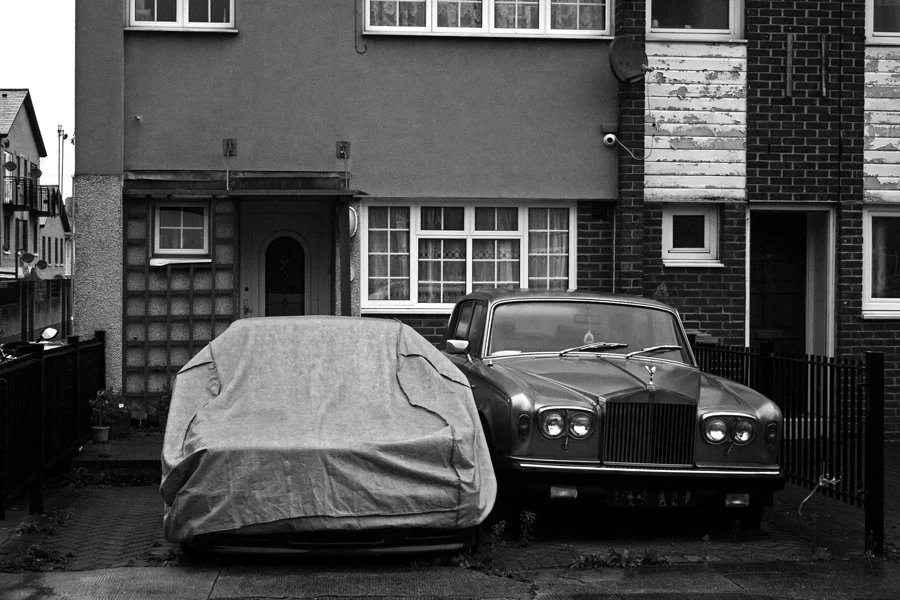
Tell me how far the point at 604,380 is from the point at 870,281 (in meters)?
7.20

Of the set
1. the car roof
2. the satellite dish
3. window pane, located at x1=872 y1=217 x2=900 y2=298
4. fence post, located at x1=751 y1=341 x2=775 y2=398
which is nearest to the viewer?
fence post, located at x1=751 y1=341 x2=775 y2=398

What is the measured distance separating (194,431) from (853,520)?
5.00 meters

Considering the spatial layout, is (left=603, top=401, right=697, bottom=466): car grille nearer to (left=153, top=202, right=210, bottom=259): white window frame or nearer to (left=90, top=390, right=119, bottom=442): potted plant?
(left=90, top=390, right=119, bottom=442): potted plant

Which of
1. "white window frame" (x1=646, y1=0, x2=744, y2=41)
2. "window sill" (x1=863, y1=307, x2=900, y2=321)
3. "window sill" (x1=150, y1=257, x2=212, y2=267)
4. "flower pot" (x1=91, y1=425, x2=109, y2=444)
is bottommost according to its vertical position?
"flower pot" (x1=91, y1=425, x2=109, y2=444)

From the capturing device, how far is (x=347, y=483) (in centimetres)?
641

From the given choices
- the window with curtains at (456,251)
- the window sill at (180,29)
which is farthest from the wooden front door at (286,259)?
the window sill at (180,29)

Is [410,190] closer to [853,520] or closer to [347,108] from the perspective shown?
[347,108]

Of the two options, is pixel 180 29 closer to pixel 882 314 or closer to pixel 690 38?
pixel 690 38

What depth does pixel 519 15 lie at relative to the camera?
1333 cm

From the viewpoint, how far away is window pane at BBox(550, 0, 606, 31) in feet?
44.0

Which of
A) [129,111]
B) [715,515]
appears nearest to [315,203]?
[129,111]

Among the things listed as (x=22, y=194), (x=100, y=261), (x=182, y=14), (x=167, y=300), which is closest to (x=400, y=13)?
(x=182, y=14)

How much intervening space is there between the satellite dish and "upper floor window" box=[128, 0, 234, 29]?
4367 mm

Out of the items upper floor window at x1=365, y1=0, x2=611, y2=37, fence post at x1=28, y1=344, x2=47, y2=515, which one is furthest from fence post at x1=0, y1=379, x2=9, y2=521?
upper floor window at x1=365, y1=0, x2=611, y2=37
